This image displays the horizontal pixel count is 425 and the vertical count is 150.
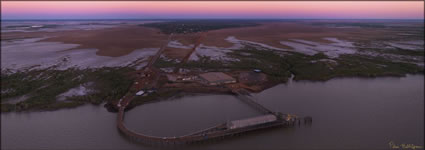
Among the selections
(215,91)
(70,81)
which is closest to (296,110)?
(215,91)

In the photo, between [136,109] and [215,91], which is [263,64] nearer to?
[215,91]

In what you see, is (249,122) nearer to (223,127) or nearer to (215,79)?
(223,127)

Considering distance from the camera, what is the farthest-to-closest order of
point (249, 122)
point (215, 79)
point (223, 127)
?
point (215, 79), point (249, 122), point (223, 127)

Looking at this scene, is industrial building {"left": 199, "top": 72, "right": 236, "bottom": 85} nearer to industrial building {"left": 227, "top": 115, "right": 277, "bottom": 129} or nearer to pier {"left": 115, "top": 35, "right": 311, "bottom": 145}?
pier {"left": 115, "top": 35, "right": 311, "bottom": 145}

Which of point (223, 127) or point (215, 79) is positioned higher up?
point (215, 79)

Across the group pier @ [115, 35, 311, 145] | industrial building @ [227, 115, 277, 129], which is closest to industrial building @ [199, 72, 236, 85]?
pier @ [115, 35, 311, 145]

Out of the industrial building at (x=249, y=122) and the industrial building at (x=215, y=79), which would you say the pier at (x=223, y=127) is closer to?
the industrial building at (x=249, y=122)

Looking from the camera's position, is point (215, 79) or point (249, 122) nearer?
point (249, 122)

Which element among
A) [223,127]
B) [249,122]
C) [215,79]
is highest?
[215,79]

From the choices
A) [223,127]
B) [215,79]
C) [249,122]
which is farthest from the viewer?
[215,79]

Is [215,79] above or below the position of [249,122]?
above

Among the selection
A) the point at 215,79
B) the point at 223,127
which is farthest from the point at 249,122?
the point at 215,79
